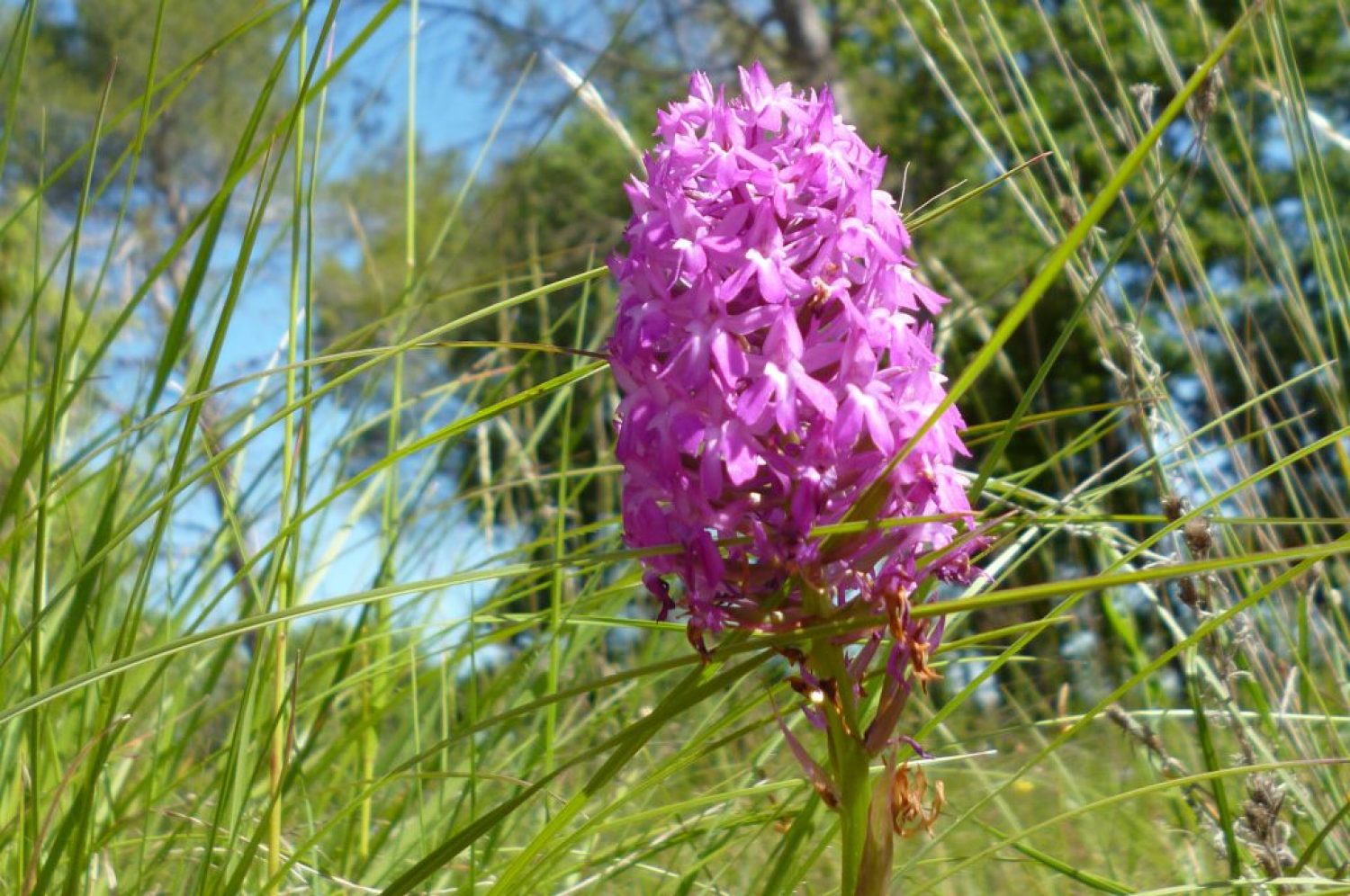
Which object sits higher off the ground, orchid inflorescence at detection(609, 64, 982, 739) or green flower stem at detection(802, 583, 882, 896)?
orchid inflorescence at detection(609, 64, 982, 739)

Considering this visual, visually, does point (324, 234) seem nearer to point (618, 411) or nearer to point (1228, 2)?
point (1228, 2)

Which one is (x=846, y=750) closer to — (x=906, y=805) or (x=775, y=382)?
(x=906, y=805)

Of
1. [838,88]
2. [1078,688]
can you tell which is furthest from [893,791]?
[838,88]

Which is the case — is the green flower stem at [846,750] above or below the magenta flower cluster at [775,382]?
below

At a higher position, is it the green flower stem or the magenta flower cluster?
the magenta flower cluster

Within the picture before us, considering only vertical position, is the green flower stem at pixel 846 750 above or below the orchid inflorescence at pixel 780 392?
below

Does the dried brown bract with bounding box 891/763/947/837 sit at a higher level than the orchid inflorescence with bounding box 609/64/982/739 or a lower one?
lower

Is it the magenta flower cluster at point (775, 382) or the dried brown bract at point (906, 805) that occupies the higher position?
the magenta flower cluster at point (775, 382)
